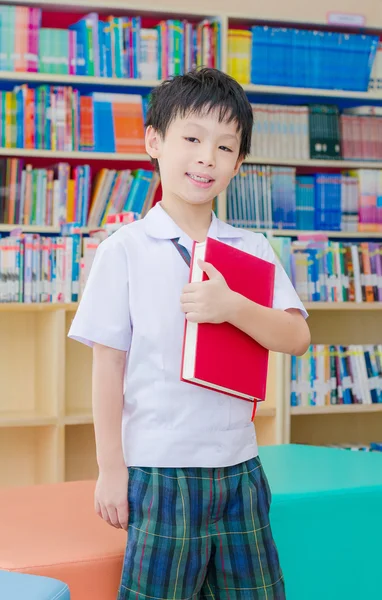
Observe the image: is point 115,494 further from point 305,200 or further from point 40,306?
point 305,200

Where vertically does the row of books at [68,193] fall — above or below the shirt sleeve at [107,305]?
above

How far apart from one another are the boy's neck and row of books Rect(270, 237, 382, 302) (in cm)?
228

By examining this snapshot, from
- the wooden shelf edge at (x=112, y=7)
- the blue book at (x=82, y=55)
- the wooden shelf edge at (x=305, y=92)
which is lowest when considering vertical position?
the wooden shelf edge at (x=305, y=92)

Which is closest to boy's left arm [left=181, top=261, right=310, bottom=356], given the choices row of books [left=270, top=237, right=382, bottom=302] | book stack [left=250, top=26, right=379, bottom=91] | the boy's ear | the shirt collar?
the shirt collar

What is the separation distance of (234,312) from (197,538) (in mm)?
321

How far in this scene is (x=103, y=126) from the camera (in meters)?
3.81

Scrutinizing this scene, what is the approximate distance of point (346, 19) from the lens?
418cm

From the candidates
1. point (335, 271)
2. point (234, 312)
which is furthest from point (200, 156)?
point (335, 271)

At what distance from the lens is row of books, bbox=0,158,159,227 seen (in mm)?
3715

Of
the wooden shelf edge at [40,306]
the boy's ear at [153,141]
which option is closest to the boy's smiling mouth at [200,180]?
the boy's ear at [153,141]

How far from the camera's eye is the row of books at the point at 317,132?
407 cm

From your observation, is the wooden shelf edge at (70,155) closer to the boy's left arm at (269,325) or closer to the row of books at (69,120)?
the row of books at (69,120)

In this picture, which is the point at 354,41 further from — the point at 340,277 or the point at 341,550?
the point at 341,550

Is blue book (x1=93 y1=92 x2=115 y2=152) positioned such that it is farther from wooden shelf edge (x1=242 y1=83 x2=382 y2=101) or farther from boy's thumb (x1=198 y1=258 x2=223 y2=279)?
boy's thumb (x1=198 y1=258 x2=223 y2=279)
